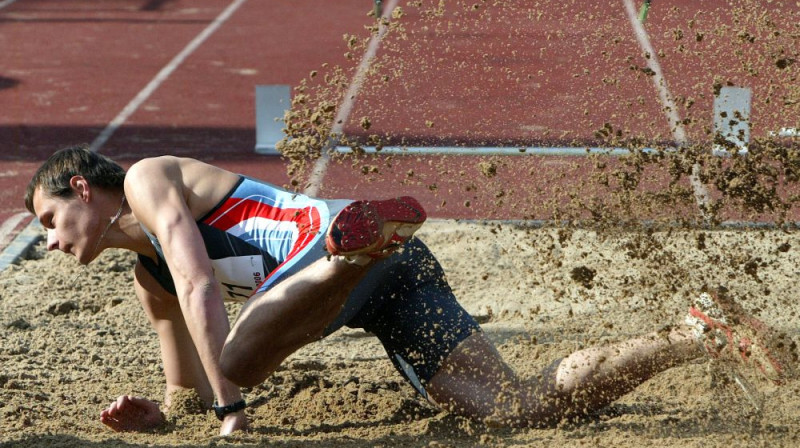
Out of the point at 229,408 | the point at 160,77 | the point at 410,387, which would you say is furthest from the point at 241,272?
the point at 160,77

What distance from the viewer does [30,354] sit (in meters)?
4.11

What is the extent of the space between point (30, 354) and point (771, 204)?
2.89m

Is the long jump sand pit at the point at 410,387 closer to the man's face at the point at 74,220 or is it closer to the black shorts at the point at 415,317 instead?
the black shorts at the point at 415,317

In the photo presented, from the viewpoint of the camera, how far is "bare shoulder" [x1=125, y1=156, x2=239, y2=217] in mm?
3051

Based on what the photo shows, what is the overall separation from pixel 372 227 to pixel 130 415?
1208mm

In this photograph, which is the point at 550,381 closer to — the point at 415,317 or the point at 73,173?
the point at 415,317

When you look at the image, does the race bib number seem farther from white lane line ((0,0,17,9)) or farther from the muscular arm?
white lane line ((0,0,17,9))

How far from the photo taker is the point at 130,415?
3.26m

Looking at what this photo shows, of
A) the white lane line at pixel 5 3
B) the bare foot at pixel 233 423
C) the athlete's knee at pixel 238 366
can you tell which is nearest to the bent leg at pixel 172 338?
the bare foot at pixel 233 423

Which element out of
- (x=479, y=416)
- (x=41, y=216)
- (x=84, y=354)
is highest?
(x=41, y=216)

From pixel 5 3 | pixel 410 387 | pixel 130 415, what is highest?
pixel 130 415

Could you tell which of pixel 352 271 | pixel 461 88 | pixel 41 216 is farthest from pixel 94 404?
pixel 461 88

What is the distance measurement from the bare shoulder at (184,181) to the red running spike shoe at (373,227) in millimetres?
673

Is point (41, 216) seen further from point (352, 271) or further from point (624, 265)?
point (624, 265)
